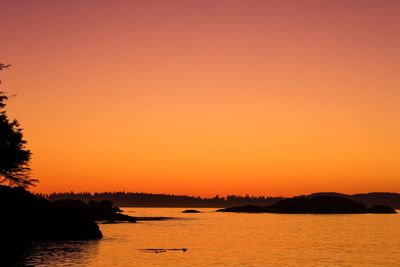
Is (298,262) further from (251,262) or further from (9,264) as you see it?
(9,264)

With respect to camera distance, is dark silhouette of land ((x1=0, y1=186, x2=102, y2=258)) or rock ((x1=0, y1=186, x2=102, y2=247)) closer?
dark silhouette of land ((x1=0, y1=186, x2=102, y2=258))

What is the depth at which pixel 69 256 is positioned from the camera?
67750 mm

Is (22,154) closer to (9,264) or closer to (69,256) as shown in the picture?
(69,256)

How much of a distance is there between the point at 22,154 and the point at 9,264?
27233mm

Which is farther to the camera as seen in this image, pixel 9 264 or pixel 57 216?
pixel 57 216

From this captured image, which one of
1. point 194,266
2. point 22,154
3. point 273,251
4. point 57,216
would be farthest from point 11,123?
point 273,251

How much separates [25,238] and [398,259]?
51.9 m

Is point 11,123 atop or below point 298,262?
atop

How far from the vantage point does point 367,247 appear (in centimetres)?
9744

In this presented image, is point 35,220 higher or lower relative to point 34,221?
higher

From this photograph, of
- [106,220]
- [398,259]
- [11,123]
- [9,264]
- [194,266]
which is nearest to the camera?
[9,264]

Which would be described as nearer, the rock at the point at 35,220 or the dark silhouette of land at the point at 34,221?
the dark silhouette of land at the point at 34,221

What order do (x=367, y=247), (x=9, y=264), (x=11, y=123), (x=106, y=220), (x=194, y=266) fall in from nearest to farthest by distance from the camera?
(x=9, y=264) < (x=194, y=266) < (x=11, y=123) < (x=367, y=247) < (x=106, y=220)

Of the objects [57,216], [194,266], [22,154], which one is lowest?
[194,266]
